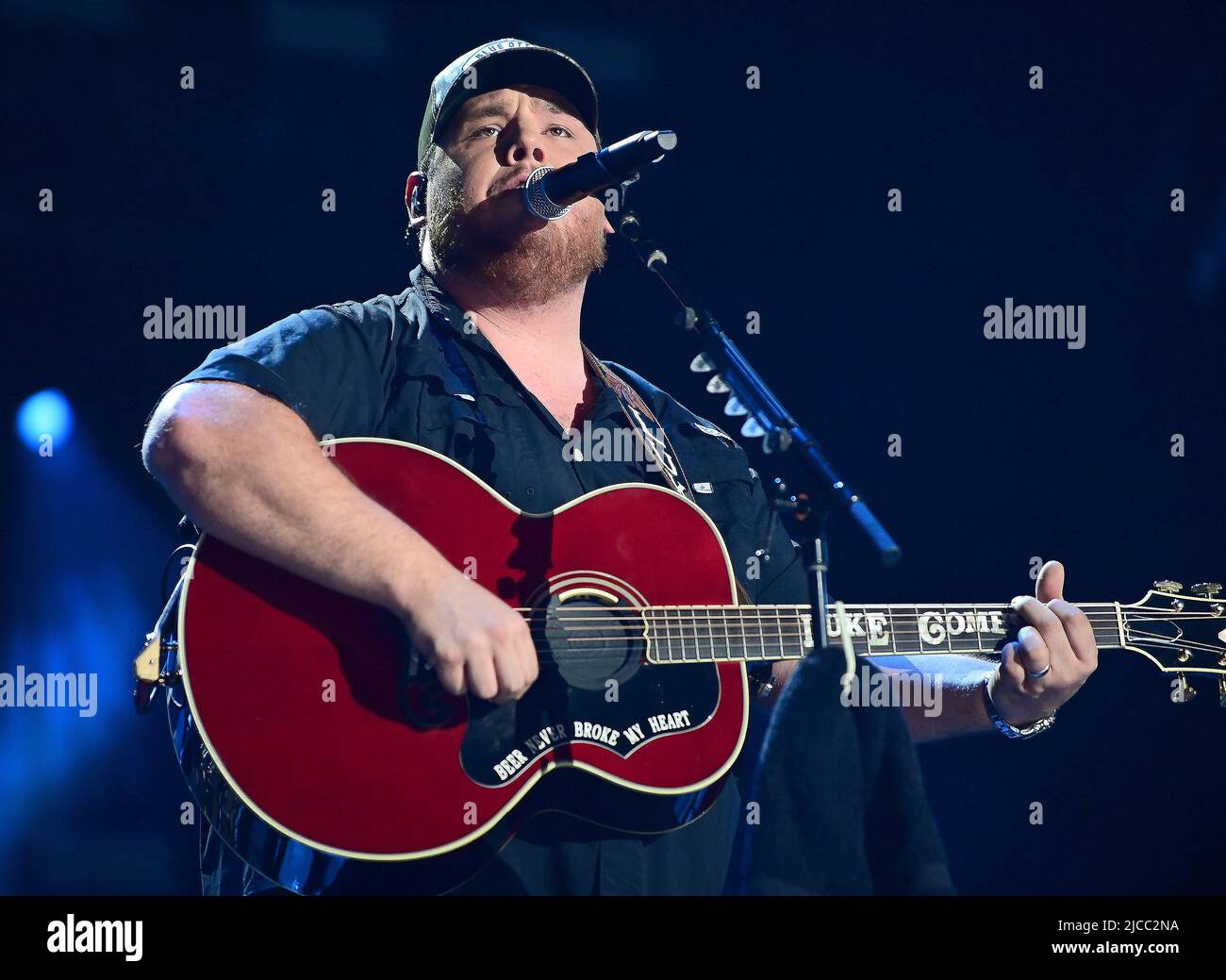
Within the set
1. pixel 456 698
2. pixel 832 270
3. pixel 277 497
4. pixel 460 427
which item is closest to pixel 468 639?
pixel 456 698

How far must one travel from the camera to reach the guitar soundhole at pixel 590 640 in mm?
2236

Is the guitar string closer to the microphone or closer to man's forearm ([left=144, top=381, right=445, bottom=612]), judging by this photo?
man's forearm ([left=144, top=381, right=445, bottom=612])

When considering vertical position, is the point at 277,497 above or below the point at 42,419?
below

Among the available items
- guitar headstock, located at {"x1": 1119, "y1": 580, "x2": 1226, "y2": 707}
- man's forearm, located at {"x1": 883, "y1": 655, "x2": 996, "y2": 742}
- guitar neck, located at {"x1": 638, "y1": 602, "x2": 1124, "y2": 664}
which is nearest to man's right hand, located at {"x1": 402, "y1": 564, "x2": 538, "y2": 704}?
guitar neck, located at {"x1": 638, "y1": 602, "x2": 1124, "y2": 664}

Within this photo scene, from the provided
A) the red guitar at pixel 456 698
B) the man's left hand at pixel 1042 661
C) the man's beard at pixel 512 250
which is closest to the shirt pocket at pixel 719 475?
the red guitar at pixel 456 698

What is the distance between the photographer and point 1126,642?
8.82 feet

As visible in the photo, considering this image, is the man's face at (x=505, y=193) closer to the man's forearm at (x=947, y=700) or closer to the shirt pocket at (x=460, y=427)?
the shirt pocket at (x=460, y=427)

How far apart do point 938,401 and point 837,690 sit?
4.40 feet

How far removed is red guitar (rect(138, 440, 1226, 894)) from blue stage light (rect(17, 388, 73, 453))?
893mm

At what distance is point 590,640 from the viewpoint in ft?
7.43

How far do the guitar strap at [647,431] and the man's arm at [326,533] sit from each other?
64 centimetres

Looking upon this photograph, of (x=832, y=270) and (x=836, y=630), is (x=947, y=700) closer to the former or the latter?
(x=836, y=630)

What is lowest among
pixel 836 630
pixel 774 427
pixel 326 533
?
pixel 836 630

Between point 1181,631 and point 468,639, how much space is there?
1.70 m
